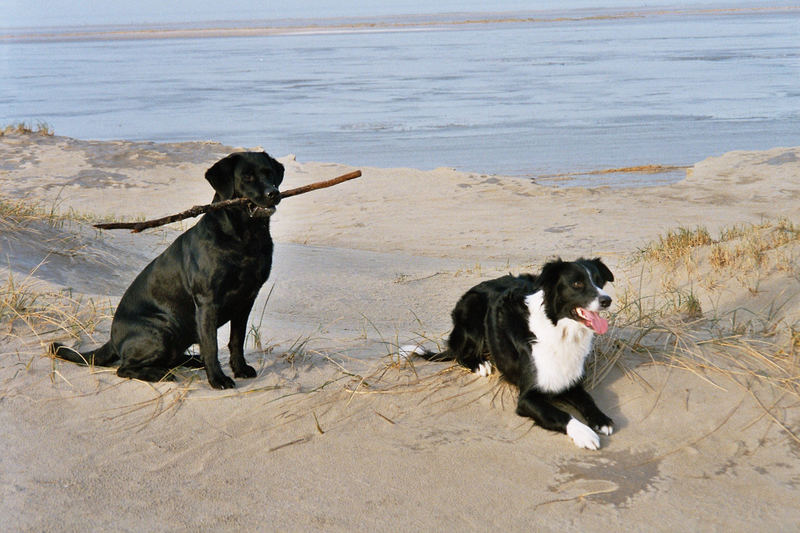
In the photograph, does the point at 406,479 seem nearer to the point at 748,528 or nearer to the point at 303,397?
the point at 303,397

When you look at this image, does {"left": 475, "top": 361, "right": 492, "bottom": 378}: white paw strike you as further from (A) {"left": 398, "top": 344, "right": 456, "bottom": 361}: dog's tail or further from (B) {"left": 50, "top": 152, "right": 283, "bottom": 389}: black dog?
(B) {"left": 50, "top": 152, "right": 283, "bottom": 389}: black dog

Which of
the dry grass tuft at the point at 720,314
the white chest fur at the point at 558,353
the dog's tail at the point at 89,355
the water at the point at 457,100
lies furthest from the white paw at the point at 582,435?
the water at the point at 457,100

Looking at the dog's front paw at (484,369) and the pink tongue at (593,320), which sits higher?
the pink tongue at (593,320)

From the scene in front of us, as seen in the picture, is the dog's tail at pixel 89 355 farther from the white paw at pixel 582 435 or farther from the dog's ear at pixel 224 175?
the white paw at pixel 582 435

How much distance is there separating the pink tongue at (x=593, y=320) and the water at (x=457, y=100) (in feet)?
34.2

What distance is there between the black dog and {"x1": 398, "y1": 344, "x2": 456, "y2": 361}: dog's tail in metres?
0.98

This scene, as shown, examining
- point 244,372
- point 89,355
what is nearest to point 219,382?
point 244,372

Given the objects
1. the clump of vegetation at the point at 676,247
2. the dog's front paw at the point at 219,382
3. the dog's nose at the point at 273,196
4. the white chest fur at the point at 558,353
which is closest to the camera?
the white chest fur at the point at 558,353

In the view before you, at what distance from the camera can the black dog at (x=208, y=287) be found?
4812mm

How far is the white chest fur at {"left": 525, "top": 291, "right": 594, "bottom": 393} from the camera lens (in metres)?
4.57

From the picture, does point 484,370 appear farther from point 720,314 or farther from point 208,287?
point 720,314

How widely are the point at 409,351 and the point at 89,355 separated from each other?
1980 millimetres

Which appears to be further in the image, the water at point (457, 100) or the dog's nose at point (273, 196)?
the water at point (457, 100)

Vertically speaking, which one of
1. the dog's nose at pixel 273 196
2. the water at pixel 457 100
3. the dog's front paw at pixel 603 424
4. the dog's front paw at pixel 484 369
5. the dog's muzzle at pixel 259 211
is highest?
the dog's nose at pixel 273 196
